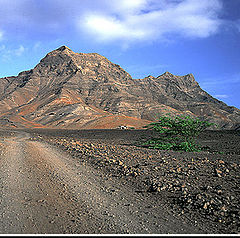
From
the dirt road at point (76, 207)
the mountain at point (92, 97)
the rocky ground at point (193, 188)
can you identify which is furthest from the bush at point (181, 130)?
the mountain at point (92, 97)

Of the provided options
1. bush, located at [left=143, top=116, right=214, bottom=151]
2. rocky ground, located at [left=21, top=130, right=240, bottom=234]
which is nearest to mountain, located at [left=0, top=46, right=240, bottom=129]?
bush, located at [left=143, top=116, right=214, bottom=151]

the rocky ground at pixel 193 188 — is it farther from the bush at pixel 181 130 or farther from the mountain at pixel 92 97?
the mountain at pixel 92 97

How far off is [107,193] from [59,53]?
201 m

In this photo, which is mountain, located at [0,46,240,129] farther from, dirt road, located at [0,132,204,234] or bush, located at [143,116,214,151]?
dirt road, located at [0,132,204,234]

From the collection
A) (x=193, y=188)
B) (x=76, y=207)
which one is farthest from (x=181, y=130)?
(x=76, y=207)

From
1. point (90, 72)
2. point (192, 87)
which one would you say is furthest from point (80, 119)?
point (192, 87)

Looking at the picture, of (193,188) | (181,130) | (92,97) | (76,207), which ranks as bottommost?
(76,207)

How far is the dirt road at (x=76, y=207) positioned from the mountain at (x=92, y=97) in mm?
64327

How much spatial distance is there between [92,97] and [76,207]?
5225 inches

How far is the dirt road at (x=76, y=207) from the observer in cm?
412


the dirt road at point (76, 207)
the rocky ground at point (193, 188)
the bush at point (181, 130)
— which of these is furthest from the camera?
the bush at point (181, 130)

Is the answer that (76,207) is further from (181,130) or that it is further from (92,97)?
(92,97)

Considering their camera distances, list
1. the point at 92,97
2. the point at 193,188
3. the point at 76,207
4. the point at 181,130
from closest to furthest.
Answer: the point at 76,207, the point at 193,188, the point at 181,130, the point at 92,97

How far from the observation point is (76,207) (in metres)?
5.03
